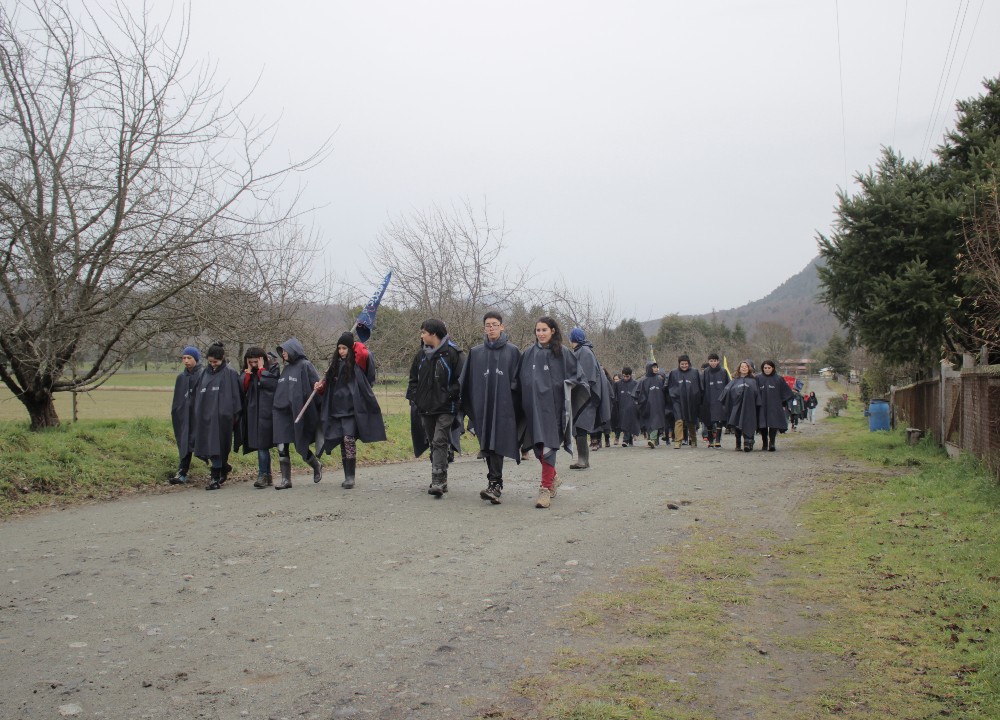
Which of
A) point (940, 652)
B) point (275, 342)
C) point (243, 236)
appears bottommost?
point (940, 652)

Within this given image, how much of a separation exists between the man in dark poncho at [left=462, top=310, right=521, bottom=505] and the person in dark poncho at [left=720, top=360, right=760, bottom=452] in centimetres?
1102

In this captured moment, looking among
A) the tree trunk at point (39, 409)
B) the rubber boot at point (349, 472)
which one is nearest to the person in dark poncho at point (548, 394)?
the rubber boot at point (349, 472)

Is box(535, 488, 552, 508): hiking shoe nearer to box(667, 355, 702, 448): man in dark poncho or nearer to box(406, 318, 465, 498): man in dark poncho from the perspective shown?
box(406, 318, 465, 498): man in dark poncho

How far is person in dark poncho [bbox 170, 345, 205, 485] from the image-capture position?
1216cm

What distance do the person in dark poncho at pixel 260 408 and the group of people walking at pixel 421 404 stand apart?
1cm

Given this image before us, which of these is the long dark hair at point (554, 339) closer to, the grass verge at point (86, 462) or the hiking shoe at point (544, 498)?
the hiking shoe at point (544, 498)

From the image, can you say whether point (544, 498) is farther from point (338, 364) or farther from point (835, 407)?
point (835, 407)

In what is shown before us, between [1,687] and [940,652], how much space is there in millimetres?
5051

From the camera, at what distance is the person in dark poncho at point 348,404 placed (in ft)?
37.2

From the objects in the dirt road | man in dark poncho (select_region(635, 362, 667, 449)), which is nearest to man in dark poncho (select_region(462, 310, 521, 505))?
the dirt road

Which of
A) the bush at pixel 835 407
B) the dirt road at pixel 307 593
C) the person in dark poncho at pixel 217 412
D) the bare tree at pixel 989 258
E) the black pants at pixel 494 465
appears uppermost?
the bare tree at pixel 989 258

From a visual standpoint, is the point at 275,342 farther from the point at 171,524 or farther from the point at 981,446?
A: the point at 981,446

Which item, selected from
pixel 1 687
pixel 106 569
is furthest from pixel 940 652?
pixel 106 569

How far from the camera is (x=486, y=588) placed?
240 inches
